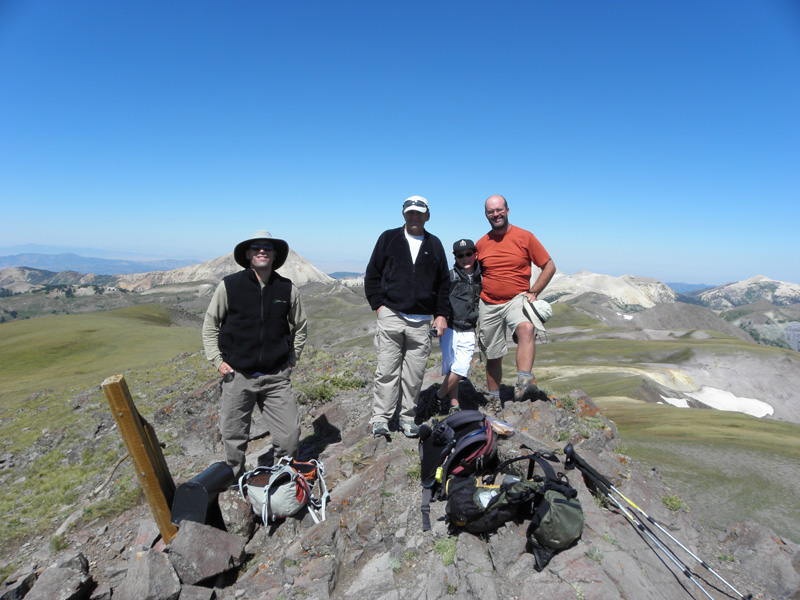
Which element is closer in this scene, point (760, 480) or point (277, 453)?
point (277, 453)

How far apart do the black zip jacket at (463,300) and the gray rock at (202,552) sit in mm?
4680

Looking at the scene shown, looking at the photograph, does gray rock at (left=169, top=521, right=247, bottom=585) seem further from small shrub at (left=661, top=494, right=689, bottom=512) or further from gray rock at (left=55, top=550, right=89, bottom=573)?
small shrub at (left=661, top=494, right=689, bottom=512)

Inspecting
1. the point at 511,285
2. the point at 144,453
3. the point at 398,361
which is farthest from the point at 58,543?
the point at 511,285

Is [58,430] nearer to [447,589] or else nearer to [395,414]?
[395,414]

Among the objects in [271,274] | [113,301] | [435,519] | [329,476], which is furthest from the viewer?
[113,301]

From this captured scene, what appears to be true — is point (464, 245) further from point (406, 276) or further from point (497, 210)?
point (406, 276)

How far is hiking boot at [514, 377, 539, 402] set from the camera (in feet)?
24.9

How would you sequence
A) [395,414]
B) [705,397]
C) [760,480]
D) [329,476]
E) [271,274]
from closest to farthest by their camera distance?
[271,274] → [329,476] → [395,414] → [760,480] → [705,397]

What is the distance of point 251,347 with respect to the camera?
20.4 ft

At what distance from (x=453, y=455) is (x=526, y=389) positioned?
295 centimetres

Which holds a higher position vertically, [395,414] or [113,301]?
[395,414]

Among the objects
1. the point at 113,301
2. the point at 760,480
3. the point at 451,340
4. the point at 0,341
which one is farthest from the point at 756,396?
the point at 113,301

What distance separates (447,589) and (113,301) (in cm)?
19824

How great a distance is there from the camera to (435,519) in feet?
16.8
